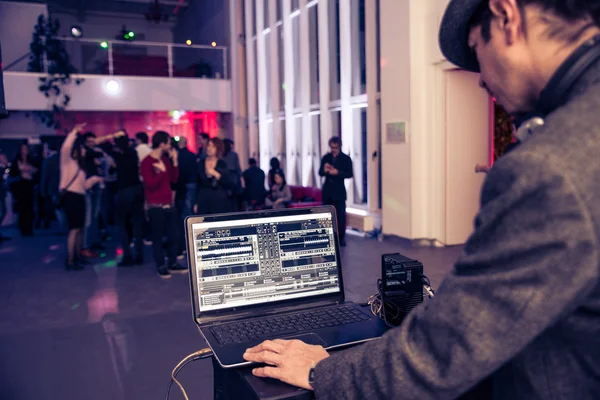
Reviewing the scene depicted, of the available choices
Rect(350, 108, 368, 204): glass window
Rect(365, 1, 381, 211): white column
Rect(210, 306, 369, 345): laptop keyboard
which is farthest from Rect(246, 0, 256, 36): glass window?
Rect(210, 306, 369, 345): laptop keyboard

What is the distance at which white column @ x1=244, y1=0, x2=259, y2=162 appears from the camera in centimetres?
1259

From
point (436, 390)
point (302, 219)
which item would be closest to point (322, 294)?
point (302, 219)

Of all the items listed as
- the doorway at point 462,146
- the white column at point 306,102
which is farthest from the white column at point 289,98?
the doorway at point 462,146

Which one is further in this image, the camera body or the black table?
the camera body

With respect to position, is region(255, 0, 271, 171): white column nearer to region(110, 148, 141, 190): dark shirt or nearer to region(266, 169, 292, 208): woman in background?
region(266, 169, 292, 208): woman in background

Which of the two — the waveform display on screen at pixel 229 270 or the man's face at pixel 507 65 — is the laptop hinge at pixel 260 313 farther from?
the man's face at pixel 507 65

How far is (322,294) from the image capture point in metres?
1.51

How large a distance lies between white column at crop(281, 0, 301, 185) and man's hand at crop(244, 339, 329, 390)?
980 centimetres

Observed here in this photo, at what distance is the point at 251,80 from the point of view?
12.7 meters

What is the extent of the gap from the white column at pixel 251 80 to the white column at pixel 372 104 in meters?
5.36

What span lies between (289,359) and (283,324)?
344 mm

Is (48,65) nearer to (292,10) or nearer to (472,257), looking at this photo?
(292,10)

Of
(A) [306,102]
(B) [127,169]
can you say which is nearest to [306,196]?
(A) [306,102]

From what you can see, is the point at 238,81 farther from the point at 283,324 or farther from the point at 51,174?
the point at 283,324
